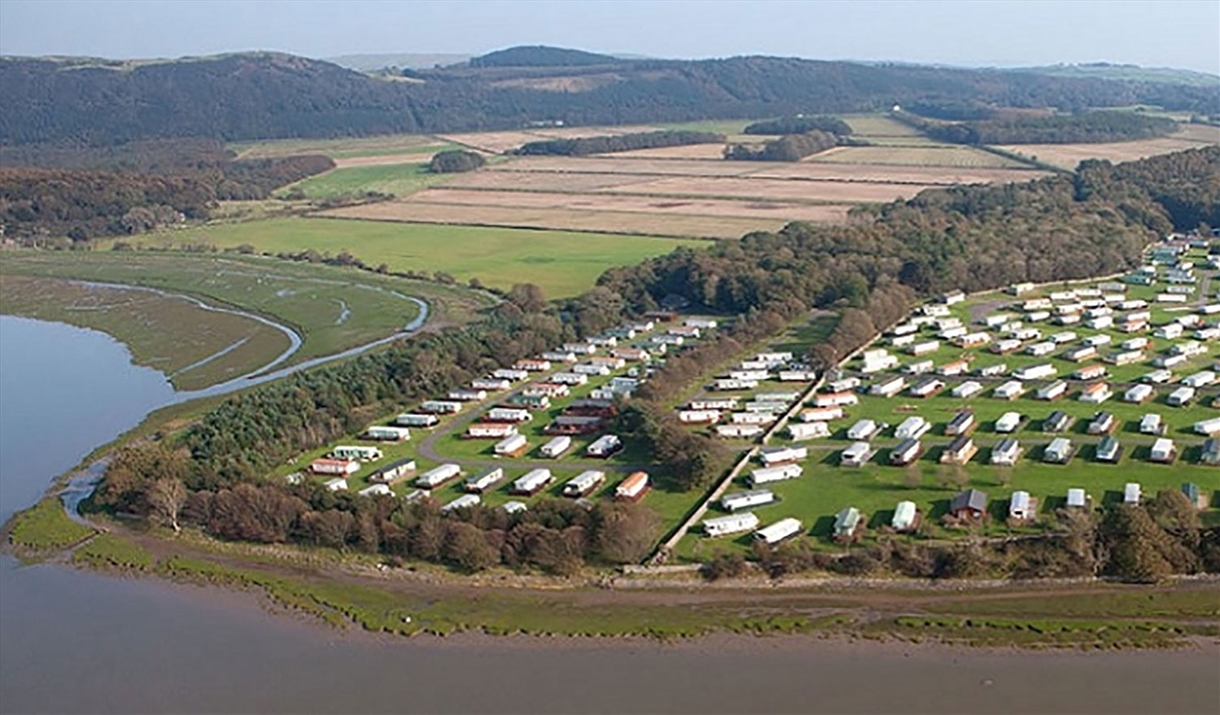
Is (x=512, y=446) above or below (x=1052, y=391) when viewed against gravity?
above

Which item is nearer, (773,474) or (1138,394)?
(773,474)

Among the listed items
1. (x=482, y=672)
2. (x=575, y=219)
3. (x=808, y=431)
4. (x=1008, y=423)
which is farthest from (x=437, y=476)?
(x=575, y=219)

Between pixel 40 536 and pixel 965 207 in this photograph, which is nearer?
pixel 40 536

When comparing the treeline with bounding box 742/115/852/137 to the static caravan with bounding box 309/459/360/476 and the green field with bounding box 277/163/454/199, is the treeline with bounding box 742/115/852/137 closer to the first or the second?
the green field with bounding box 277/163/454/199

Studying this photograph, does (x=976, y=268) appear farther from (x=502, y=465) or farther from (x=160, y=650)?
(x=160, y=650)

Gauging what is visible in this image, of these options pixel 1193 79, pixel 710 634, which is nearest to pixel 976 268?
pixel 710 634

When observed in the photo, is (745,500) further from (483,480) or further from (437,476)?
(437,476)
